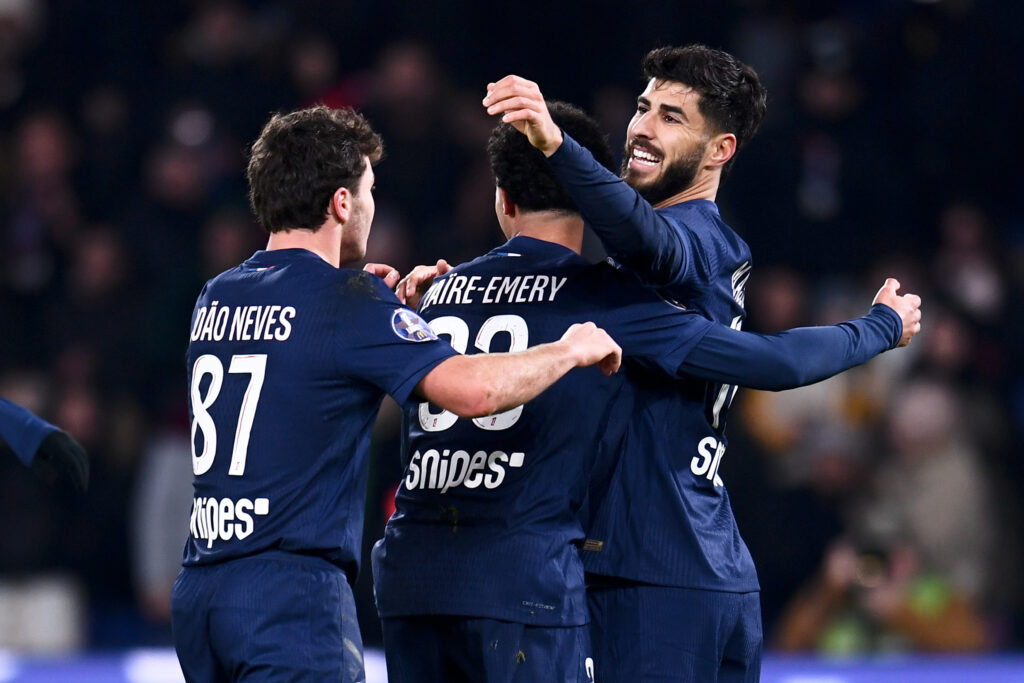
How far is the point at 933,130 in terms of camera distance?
9.27 m

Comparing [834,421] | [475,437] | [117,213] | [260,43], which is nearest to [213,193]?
[117,213]

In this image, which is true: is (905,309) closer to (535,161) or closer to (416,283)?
(535,161)

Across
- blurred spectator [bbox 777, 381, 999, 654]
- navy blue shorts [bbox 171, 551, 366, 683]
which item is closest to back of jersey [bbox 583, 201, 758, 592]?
navy blue shorts [bbox 171, 551, 366, 683]

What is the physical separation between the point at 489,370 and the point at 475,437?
1.44ft

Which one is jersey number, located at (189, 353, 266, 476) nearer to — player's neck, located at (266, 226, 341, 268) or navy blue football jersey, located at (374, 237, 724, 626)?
player's neck, located at (266, 226, 341, 268)

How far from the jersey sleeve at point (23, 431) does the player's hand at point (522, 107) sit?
4.62 feet

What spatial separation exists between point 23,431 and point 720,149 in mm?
1985

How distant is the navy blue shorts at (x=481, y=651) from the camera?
3.46m

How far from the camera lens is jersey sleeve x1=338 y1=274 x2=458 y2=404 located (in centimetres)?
324

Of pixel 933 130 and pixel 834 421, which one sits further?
pixel 933 130

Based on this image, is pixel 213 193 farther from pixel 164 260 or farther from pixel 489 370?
pixel 489 370

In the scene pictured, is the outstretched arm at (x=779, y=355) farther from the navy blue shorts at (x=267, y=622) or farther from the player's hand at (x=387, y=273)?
the navy blue shorts at (x=267, y=622)

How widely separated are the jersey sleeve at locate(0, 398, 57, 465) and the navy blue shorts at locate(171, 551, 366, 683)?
1.93 ft

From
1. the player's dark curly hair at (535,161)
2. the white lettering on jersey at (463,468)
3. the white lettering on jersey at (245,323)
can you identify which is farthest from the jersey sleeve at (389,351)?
the player's dark curly hair at (535,161)
